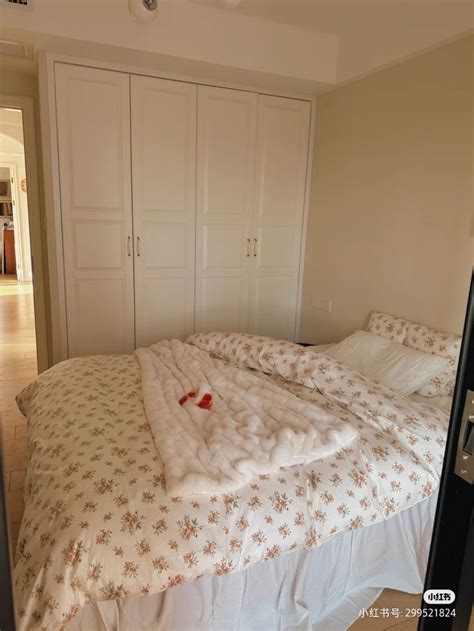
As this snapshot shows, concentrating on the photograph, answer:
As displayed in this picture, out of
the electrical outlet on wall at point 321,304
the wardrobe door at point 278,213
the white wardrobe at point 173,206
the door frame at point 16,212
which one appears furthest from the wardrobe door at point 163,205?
the door frame at point 16,212

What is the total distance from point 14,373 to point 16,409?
76cm

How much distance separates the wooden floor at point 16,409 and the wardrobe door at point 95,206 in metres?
0.66

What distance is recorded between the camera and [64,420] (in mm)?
1723

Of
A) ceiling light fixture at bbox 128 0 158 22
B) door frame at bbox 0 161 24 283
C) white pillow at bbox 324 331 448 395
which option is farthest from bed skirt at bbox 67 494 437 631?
door frame at bbox 0 161 24 283

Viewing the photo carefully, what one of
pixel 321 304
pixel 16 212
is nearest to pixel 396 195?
pixel 321 304

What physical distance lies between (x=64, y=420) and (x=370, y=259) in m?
2.08

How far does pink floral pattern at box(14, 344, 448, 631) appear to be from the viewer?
46.0 inches

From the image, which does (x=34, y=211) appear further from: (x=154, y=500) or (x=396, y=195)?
(x=154, y=500)

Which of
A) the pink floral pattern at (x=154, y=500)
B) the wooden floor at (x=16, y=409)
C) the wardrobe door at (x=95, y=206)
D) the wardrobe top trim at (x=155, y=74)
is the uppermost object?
the wardrobe top trim at (x=155, y=74)

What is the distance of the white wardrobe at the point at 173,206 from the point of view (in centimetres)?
284

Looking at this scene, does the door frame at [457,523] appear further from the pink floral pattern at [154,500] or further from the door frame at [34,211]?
the door frame at [34,211]

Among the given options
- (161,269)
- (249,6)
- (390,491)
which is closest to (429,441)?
(390,491)

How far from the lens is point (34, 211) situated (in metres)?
3.19

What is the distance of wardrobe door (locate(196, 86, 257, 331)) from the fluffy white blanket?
1273 millimetres
